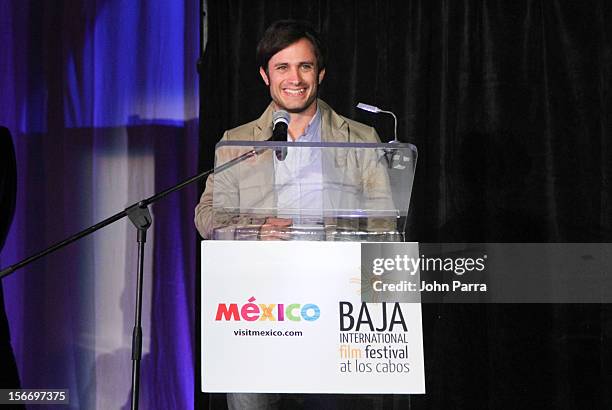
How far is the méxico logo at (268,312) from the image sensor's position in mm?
2188

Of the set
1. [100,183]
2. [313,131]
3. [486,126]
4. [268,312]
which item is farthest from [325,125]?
[268,312]

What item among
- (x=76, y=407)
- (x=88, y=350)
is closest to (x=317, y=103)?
(x=88, y=350)

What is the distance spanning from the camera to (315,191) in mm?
2359

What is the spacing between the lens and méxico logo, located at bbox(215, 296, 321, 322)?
2188 millimetres

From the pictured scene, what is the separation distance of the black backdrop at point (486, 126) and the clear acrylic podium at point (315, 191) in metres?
1.34

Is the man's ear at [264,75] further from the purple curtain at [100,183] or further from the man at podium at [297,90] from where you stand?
the purple curtain at [100,183]

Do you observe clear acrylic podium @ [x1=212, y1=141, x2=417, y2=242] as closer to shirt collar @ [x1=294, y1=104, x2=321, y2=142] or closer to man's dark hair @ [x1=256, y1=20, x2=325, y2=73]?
shirt collar @ [x1=294, y1=104, x2=321, y2=142]

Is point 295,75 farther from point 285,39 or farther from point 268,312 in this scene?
point 268,312

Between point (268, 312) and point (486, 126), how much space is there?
75.3 inches

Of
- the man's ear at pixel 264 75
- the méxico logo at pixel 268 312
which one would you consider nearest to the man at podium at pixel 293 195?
the méxico logo at pixel 268 312

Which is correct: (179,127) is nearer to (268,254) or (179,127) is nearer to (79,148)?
(79,148)

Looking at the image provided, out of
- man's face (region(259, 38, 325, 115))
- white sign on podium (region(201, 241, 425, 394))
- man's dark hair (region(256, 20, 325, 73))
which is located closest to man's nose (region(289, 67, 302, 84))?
man's face (region(259, 38, 325, 115))

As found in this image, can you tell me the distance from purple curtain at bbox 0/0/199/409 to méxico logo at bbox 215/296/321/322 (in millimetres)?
1577

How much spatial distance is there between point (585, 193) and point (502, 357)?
87cm
